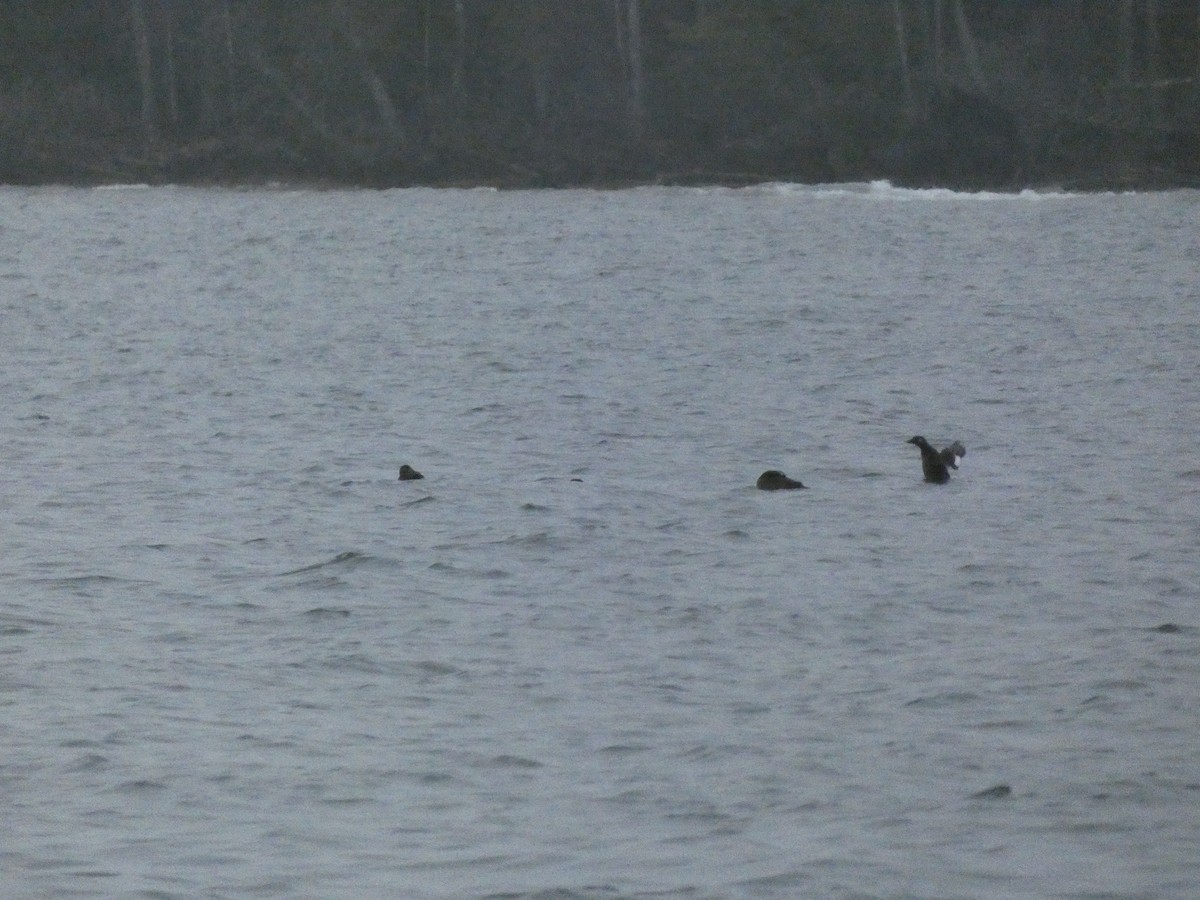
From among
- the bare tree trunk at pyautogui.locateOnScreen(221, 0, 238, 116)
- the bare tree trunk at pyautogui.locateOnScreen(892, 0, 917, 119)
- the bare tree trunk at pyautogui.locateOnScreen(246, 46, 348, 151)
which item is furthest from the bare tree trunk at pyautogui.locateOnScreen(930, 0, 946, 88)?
the bare tree trunk at pyautogui.locateOnScreen(221, 0, 238, 116)

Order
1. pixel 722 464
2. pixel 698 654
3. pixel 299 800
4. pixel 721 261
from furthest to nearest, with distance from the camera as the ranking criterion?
pixel 721 261, pixel 722 464, pixel 698 654, pixel 299 800

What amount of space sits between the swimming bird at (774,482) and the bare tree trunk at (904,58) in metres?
63.7

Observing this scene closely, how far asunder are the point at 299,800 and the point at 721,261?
36646 mm

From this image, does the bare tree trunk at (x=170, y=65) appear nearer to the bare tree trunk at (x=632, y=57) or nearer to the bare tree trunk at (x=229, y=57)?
the bare tree trunk at (x=229, y=57)

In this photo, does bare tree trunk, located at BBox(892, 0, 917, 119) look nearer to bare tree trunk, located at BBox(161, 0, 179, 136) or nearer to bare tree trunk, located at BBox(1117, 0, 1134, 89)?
bare tree trunk, located at BBox(1117, 0, 1134, 89)

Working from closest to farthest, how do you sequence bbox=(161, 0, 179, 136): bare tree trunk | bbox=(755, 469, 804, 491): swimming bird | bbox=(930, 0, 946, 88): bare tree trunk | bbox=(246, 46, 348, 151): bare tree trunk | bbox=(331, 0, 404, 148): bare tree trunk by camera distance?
bbox=(755, 469, 804, 491): swimming bird, bbox=(930, 0, 946, 88): bare tree trunk, bbox=(331, 0, 404, 148): bare tree trunk, bbox=(246, 46, 348, 151): bare tree trunk, bbox=(161, 0, 179, 136): bare tree trunk

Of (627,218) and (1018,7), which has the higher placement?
(1018,7)

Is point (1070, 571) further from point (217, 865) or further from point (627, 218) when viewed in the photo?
point (627, 218)

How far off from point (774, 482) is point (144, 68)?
79485 mm

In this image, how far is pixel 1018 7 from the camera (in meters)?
87.8

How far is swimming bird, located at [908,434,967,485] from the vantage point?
61.5 feet

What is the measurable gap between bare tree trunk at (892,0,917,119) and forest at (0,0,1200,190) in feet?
0.46

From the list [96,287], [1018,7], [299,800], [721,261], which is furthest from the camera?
[1018,7]

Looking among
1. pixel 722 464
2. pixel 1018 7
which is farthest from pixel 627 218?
pixel 722 464
